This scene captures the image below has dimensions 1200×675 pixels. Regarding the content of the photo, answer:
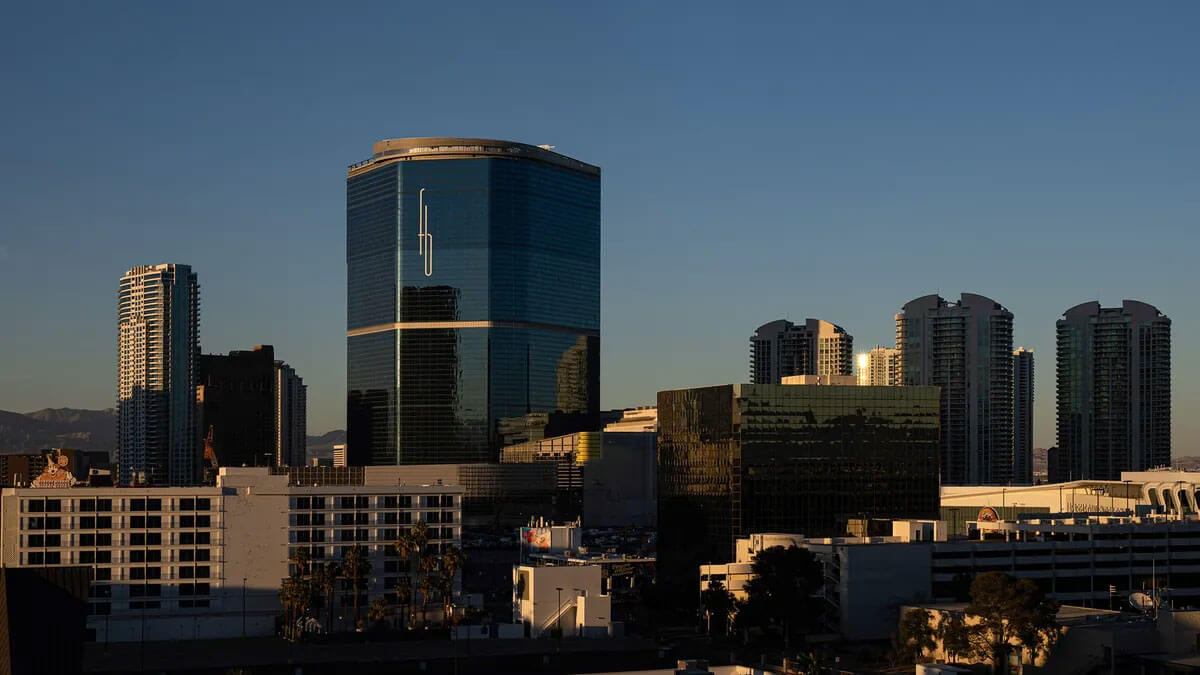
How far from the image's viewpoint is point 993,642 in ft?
579

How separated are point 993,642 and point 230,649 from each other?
87870 millimetres

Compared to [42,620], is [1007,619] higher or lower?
lower

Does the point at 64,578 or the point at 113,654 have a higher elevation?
the point at 64,578

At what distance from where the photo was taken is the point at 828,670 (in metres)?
160

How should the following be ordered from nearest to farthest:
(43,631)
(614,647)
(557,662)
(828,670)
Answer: (43,631) → (828,670) → (557,662) → (614,647)

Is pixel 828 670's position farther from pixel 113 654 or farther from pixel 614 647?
pixel 113 654

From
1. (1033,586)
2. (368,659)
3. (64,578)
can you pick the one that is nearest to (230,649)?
(368,659)

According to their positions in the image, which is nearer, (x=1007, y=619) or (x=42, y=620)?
(x=42, y=620)

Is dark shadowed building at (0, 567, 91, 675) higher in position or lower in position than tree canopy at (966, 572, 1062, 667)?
higher

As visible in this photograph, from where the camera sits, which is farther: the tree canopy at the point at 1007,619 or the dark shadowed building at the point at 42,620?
the tree canopy at the point at 1007,619

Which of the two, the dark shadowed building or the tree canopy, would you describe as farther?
the tree canopy

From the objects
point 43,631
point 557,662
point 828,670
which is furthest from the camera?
point 557,662

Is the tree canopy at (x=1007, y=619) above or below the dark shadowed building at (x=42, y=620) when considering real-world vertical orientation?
below

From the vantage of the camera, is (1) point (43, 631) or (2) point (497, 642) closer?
(1) point (43, 631)
